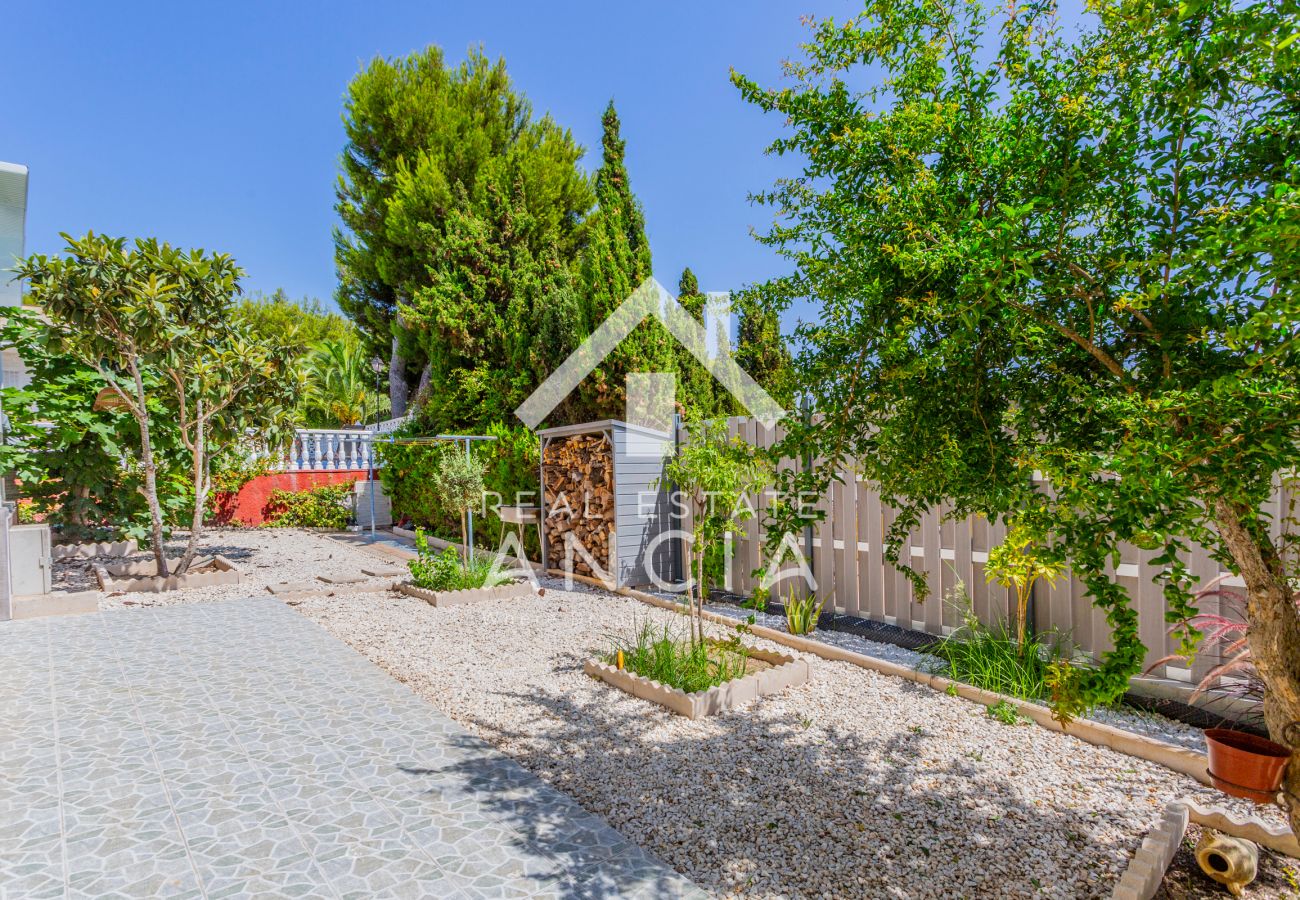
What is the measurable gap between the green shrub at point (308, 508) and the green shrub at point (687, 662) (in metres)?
9.54

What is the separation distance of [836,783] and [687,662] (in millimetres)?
1227

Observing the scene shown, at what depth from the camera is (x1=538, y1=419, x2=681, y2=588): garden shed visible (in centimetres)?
644

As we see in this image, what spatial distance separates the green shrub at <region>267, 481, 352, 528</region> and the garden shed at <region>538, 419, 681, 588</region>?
262 inches

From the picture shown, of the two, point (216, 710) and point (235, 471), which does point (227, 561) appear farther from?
point (216, 710)

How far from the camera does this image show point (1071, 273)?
54.0 inches

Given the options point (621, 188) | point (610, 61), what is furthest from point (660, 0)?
point (621, 188)

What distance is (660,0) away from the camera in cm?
679

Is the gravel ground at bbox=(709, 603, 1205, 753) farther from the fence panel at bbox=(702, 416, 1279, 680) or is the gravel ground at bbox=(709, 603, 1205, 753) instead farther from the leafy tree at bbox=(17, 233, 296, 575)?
the leafy tree at bbox=(17, 233, 296, 575)

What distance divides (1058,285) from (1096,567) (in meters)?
0.58

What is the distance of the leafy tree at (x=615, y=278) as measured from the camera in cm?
1013

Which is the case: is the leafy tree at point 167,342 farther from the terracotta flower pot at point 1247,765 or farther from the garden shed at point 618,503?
→ the terracotta flower pot at point 1247,765

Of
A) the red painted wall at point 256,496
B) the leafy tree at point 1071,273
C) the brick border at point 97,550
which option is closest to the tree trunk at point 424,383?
the red painted wall at point 256,496

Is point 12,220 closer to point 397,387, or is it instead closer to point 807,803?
point 397,387

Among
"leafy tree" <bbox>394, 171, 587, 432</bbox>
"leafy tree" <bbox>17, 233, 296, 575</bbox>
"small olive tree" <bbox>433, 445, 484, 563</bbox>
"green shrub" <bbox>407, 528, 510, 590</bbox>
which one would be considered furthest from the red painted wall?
"green shrub" <bbox>407, 528, 510, 590</bbox>
